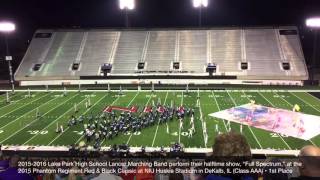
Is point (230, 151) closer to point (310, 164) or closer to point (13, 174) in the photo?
point (310, 164)

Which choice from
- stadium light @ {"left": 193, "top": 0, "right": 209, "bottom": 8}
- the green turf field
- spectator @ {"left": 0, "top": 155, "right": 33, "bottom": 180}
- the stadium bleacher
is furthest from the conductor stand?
spectator @ {"left": 0, "top": 155, "right": 33, "bottom": 180}

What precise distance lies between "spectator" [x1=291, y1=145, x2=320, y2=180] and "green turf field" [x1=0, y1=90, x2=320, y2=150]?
1272cm

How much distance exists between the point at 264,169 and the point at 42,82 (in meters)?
33.6

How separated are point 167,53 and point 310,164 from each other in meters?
39.1

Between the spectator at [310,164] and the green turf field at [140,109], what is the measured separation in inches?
501

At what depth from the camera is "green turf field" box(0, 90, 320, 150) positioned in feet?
59.4


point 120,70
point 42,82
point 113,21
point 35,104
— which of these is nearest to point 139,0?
point 113,21

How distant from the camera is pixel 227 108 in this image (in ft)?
80.0

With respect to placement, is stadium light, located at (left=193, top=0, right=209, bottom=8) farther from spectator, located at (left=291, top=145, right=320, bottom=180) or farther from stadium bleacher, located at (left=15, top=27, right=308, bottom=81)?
spectator, located at (left=291, top=145, right=320, bottom=180)

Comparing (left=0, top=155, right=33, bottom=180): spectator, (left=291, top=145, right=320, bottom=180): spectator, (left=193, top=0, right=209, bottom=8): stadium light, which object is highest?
(left=193, top=0, right=209, bottom=8): stadium light

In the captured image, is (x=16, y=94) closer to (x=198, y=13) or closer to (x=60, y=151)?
(x=60, y=151)

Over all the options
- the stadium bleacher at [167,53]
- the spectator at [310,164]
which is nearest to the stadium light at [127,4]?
the stadium bleacher at [167,53]

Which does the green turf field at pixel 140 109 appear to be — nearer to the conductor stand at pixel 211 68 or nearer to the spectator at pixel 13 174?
the conductor stand at pixel 211 68

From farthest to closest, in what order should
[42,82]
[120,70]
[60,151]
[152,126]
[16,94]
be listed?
[120,70]
[42,82]
[16,94]
[152,126]
[60,151]
